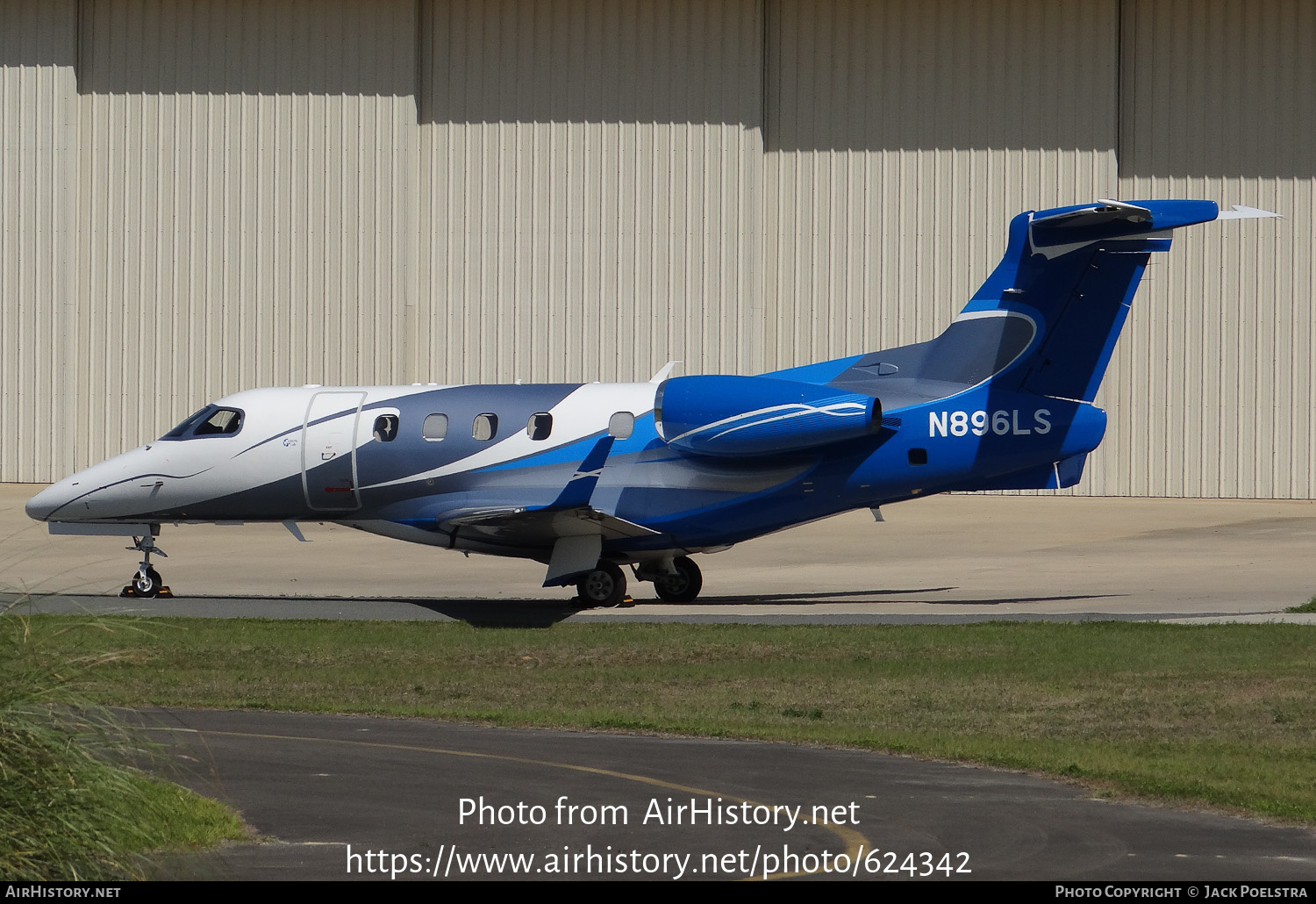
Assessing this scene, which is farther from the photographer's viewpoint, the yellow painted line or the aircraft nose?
the aircraft nose

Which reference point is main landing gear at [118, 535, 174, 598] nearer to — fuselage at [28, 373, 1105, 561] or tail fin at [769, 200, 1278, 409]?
fuselage at [28, 373, 1105, 561]

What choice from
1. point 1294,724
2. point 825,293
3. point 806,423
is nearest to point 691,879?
point 1294,724

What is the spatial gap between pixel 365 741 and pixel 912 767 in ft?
15.3

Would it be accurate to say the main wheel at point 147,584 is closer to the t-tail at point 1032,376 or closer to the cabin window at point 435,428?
the cabin window at point 435,428

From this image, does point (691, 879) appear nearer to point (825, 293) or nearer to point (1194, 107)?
point (825, 293)

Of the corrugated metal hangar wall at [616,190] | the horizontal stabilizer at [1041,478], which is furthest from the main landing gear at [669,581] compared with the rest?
the corrugated metal hangar wall at [616,190]

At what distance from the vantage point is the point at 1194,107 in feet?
133

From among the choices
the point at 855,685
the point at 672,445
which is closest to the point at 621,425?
the point at 672,445

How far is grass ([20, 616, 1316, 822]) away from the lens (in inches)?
591

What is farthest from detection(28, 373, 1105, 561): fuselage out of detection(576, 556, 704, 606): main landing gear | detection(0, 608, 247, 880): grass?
detection(0, 608, 247, 880): grass

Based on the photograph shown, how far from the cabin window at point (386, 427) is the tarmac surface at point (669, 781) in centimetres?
243

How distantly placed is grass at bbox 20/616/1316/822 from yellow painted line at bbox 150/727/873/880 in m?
1.60

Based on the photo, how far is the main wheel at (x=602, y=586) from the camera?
2511 cm

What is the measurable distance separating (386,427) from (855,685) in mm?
9300
